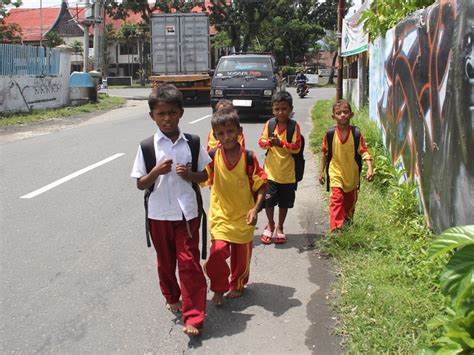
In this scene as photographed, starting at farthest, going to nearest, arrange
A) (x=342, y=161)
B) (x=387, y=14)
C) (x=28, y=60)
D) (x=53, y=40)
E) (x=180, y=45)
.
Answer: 1. (x=53, y=40)
2. (x=180, y=45)
3. (x=28, y=60)
4. (x=387, y=14)
5. (x=342, y=161)

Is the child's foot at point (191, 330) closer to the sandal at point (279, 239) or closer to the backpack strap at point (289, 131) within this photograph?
the sandal at point (279, 239)

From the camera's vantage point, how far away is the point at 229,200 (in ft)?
12.0

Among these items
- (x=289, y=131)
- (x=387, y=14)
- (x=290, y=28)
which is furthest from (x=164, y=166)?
(x=290, y=28)

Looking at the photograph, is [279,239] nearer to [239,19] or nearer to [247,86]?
[247,86]

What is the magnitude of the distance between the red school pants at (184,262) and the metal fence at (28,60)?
1449 cm

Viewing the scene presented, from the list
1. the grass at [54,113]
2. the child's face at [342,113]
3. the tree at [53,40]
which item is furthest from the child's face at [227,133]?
the tree at [53,40]

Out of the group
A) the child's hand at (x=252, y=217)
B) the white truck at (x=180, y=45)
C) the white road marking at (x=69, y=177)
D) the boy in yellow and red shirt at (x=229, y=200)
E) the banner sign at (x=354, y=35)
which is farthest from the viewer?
the white truck at (x=180, y=45)

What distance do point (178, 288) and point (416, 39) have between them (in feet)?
11.3

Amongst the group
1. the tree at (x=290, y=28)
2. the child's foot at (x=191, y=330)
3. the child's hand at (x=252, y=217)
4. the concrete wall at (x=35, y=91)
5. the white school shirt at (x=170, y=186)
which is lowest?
the child's foot at (x=191, y=330)

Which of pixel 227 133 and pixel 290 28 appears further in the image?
pixel 290 28

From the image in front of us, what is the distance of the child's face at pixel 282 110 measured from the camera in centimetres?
475

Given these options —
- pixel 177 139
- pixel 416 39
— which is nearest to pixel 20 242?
pixel 177 139

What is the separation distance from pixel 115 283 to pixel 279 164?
1.87 meters

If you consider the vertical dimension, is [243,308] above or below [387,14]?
below
